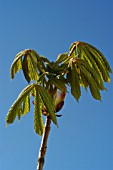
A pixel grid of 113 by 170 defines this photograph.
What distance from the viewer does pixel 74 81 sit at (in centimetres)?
411

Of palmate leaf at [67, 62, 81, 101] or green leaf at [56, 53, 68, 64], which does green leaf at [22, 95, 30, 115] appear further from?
Result: green leaf at [56, 53, 68, 64]

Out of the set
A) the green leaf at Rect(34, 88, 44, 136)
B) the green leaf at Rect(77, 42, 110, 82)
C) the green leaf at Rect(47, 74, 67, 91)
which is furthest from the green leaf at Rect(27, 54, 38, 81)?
the green leaf at Rect(77, 42, 110, 82)

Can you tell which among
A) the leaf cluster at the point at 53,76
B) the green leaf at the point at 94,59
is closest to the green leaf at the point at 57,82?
the leaf cluster at the point at 53,76

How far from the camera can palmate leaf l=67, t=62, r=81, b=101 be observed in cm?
401

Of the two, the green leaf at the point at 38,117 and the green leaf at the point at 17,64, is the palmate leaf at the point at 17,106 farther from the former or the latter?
the green leaf at the point at 17,64

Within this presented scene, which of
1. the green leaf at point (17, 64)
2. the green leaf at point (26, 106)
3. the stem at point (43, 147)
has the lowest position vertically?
the stem at point (43, 147)

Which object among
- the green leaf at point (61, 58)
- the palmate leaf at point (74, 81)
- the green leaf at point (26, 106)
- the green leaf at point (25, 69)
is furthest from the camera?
the green leaf at point (61, 58)

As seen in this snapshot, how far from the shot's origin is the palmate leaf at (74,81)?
401 centimetres

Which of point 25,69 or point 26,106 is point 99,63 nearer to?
point 25,69

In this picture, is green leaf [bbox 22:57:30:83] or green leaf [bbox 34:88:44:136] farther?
green leaf [bbox 22:57:30:83]

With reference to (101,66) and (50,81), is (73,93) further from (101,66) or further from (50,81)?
(101,66)

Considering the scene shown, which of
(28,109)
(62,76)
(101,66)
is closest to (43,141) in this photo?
(28,109)

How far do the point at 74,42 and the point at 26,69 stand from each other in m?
0.78

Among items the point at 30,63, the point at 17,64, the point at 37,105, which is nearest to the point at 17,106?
the point at 37,105
